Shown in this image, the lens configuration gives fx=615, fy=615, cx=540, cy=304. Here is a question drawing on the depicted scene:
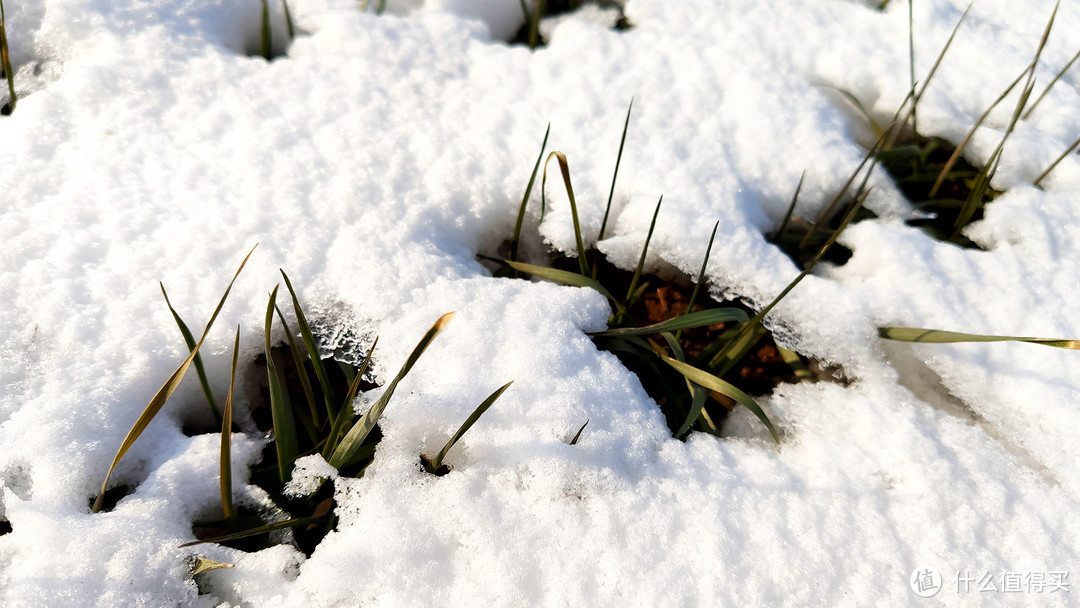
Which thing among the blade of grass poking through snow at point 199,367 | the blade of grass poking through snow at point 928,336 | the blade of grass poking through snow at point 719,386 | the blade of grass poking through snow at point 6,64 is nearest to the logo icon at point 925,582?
the blade of grass poking through snow at point 719,386

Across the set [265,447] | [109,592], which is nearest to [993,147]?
[265,447]

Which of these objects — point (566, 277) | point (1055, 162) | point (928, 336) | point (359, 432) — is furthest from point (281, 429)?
point (1055, 162)

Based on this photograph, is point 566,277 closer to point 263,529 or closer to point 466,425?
point 466,425

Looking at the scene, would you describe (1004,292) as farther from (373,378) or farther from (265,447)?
(265,447)

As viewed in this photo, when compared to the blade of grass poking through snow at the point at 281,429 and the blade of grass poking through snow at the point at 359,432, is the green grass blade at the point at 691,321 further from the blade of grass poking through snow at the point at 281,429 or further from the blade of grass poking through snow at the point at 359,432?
the blade of grass poking through snow at the point at 281,429

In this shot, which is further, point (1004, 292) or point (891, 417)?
point (1004, 292)
